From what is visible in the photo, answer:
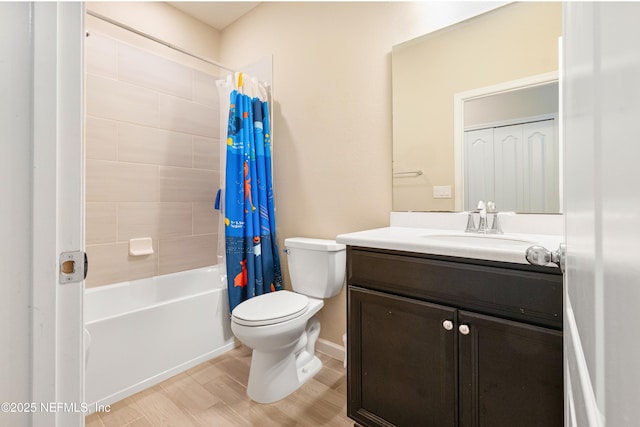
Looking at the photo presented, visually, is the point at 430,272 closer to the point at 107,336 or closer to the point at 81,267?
the point at 81,267

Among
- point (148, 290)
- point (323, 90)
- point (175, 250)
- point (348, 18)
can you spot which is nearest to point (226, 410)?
point (148, 290)

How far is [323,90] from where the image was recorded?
2.09 m

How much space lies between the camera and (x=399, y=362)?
123cm

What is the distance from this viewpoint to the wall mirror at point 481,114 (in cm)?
135

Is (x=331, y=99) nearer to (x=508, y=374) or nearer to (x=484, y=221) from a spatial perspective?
(x=484, y=221)

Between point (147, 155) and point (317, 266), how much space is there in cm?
153

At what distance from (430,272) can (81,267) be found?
1027mm

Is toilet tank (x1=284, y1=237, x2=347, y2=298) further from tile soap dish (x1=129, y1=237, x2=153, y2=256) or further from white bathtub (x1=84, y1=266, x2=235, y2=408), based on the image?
tile soap dish (x1=129, y1=237, x2=153, y2=256)

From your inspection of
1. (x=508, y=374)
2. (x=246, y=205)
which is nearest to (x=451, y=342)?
(x=508, y=374)

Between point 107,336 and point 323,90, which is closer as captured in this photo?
point 107,336

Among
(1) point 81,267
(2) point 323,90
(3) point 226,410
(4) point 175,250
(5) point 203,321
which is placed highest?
(2) point 323,90

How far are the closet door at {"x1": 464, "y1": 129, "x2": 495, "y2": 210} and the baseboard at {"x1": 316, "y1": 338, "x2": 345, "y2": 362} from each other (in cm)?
120

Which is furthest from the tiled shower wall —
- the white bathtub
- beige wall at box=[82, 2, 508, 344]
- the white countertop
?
the white countertop

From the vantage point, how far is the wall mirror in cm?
135
